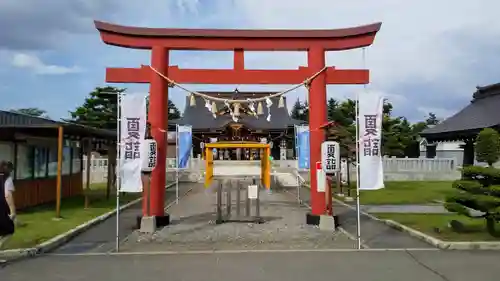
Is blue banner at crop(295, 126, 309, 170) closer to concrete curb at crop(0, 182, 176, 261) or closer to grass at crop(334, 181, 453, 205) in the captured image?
grass at crop(334, 181, 453, 205)

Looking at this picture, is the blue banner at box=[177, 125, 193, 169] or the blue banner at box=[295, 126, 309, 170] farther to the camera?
the blue banner at box=[177, 125, 193, 169]

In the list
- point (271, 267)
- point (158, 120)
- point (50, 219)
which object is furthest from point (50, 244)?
point (271, 267)

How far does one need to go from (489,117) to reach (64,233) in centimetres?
1646

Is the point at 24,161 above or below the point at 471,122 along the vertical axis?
below

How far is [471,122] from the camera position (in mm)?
20547

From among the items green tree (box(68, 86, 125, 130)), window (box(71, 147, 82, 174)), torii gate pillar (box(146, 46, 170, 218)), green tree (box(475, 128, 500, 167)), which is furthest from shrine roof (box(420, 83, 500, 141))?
green tree (box(68, 86, 125, 130))

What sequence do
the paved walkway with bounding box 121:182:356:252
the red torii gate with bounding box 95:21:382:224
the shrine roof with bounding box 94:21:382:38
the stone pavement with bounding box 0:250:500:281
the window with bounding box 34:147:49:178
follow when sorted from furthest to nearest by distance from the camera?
1. the window with bounding box 34:147:49:178
2. the shrine roof with bounding box 94:21:382:38
3. the red torii gate with bounding box 95:21:382:224
4. the paved walkway with bounding box 121:182:356:252
5. the stone pavement with bounding box 0:250:500:281

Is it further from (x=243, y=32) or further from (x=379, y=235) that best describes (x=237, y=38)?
(x=379, y=235)

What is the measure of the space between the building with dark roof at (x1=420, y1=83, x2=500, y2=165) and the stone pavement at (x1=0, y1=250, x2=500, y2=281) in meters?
10.6

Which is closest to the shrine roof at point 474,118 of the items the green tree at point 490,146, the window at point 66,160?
the green tree at point 490,146

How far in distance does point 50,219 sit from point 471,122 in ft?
53.4

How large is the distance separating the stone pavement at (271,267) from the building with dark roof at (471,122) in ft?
34.7

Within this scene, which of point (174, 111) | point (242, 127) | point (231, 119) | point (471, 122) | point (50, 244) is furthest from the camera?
point (174, 111)

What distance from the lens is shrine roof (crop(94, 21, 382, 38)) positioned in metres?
14.2
